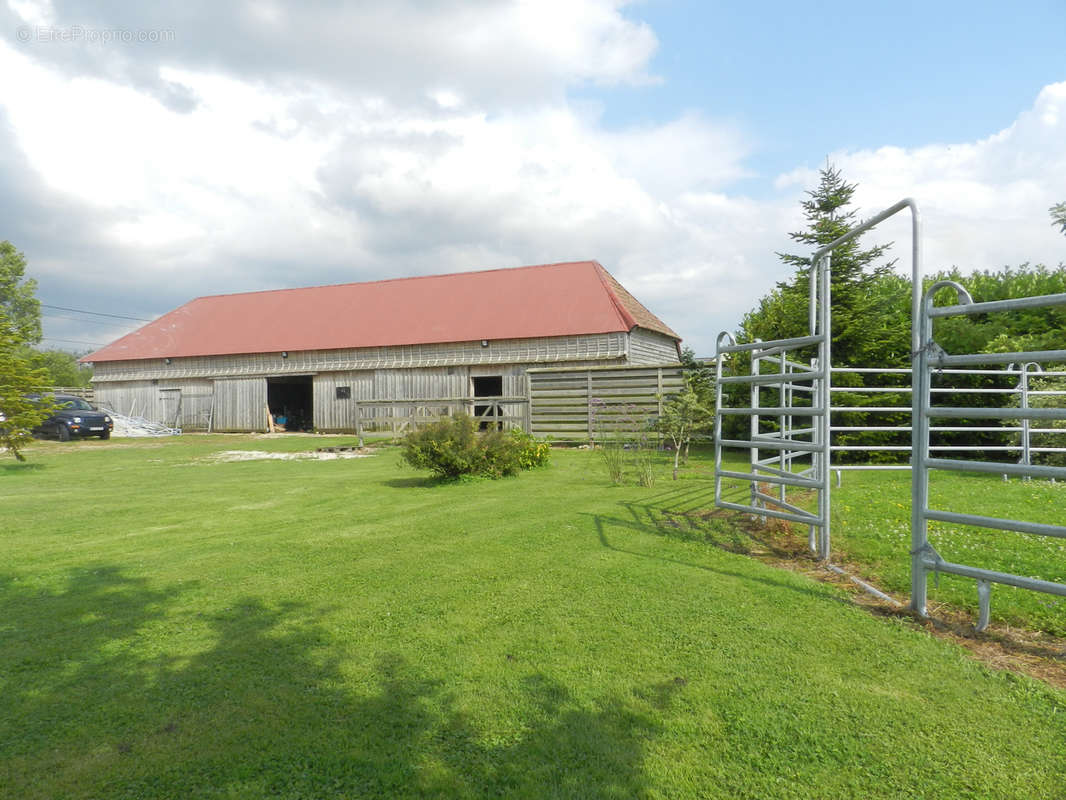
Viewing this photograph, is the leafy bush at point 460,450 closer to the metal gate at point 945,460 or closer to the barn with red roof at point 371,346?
the metal gate at point 945,460

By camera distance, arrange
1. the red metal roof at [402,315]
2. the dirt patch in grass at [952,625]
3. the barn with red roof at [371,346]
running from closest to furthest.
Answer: the dirt patch in grass at [952,625], the barn with red roof at [371,346], the red metal roof at [402,315]

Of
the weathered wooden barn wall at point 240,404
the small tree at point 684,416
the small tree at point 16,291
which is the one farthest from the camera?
the small tree at point 16,291

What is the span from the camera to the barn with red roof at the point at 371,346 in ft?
76.8

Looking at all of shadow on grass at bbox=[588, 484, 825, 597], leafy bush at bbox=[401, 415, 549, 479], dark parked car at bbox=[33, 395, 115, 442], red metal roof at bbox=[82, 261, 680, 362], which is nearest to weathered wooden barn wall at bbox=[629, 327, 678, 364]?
red metal roof at bbox=[82, 261, 680, 362]

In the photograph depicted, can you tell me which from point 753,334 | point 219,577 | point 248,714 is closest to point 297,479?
point 219,577

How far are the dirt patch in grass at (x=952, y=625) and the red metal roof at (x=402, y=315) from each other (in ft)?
56.4

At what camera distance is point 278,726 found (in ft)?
8.24

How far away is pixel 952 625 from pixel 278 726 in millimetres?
3793

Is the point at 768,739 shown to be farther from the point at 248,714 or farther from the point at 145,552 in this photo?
the point at 145,552

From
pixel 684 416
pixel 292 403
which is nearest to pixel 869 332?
pixel 684 416

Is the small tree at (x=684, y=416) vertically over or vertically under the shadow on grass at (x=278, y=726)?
over

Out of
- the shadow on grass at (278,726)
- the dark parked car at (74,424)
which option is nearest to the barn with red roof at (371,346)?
the dark parked car at (74,424)

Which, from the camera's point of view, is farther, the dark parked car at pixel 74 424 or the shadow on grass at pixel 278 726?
the dark parked car at pixel 74 424

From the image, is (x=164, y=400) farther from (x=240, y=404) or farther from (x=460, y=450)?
(x=460, y=450)
